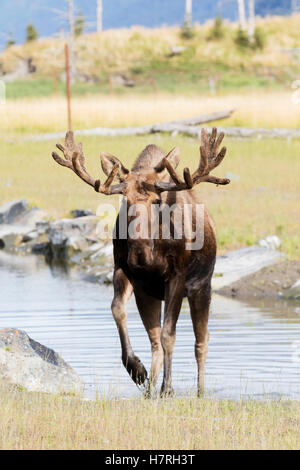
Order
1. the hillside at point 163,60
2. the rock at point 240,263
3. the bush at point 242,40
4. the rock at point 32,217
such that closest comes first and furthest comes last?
1. the rock at point 240,263
2. the rock at point 32,217
3. the hillside at point 163,60
4. the bush at point 242,40

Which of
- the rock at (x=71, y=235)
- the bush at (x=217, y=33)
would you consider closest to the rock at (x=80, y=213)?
the rock at (x=71, y=235)

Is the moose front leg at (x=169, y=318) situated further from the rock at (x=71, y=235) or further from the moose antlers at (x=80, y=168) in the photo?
the rock at (x=71, y=235)

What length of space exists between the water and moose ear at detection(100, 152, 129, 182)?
5.81 ft

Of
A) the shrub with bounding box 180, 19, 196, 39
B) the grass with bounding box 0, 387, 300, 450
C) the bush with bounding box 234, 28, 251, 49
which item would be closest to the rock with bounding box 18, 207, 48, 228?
the grass with bounding box 0, 387, 300, 450

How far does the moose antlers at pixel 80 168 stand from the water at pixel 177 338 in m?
1.66

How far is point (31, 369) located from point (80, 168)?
1772mm

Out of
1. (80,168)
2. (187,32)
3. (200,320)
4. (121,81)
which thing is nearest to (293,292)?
(200,320)

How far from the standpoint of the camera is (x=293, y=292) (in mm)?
16422

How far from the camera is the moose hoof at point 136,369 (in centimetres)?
956

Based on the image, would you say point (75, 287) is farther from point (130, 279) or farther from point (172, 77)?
point (172, 77)

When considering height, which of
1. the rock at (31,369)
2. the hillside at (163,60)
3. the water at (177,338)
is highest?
the rock at (31,369)

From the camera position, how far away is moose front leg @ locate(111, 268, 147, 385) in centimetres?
952

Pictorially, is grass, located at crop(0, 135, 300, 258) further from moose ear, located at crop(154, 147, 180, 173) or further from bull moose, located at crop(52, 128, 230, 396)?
moose ear, located at crop(154, 147, 180, 173)

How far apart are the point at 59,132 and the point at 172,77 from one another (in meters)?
30.2
